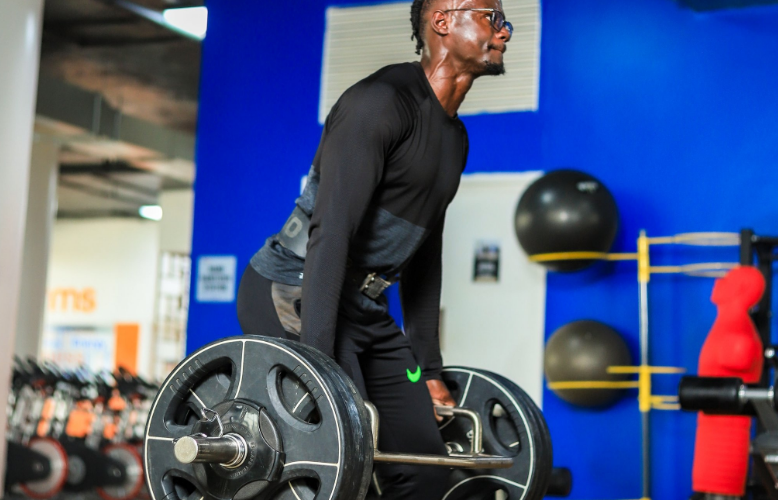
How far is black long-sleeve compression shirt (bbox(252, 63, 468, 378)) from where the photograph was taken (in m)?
1.79

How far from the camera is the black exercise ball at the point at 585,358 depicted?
4125mm

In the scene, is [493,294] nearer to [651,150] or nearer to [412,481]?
[651,150]

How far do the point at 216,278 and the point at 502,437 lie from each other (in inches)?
136

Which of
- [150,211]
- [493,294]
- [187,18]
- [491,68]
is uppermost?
[187,18]

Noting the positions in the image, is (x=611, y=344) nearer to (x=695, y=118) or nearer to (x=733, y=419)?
(x=733, y=419)

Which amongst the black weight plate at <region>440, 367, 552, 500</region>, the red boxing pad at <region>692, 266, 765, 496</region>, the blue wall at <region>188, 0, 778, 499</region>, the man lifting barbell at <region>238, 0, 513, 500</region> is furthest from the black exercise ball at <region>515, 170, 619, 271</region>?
the man lifting barbell at <region>238, 0, 513, 500</region>

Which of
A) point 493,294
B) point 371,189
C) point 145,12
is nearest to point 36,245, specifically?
point 145,12

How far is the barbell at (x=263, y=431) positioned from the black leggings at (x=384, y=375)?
0.59 feet

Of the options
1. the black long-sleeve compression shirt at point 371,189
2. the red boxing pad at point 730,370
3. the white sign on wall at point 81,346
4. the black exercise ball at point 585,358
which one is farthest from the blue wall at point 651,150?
the white sign on wall at point 81,346

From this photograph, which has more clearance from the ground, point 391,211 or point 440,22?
point 440,22

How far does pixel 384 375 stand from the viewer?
207 cm

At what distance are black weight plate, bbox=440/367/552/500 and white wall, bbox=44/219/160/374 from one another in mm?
11587

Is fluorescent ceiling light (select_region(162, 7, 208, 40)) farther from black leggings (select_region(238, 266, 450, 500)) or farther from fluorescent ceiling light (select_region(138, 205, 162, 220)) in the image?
fluorescent ceiling light (select_region(138, 205, 162, 220))

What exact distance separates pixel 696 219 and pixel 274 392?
332 centimetres
